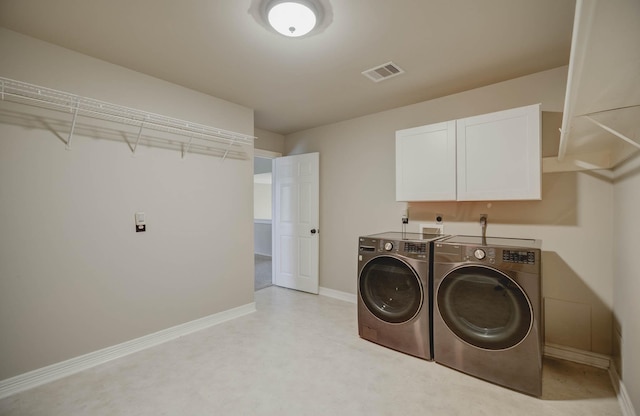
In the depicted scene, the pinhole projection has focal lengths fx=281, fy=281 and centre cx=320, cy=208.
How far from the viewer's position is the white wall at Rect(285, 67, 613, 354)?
225cm

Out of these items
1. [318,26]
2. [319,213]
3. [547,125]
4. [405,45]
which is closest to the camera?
[318,26]

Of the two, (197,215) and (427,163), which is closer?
(427,163)

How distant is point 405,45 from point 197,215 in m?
2.44

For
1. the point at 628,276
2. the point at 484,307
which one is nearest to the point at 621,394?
the point at 628,276

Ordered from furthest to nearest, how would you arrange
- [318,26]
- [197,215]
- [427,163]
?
[197,215] → [427,163] → [318,26]

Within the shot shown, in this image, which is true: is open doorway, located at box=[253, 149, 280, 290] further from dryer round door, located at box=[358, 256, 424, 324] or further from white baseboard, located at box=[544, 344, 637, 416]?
white baseboard, located at box=[544, 344, 637, 416]

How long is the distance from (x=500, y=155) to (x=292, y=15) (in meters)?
1.91

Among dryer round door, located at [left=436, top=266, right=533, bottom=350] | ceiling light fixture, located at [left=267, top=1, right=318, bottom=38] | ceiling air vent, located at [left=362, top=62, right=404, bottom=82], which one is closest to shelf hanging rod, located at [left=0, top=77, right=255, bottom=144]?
ceiling light fixture, located at [left=267, top=1, right=318, bottom=38]

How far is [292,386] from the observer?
1.99 m

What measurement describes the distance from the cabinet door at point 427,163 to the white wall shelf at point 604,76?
832 mm

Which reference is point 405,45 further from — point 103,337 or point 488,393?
point 103,337

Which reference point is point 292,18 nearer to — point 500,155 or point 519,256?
point 500,155

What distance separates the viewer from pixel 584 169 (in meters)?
2.27

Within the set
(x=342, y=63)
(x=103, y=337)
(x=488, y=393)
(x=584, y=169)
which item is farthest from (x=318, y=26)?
(x=103, y=337)
